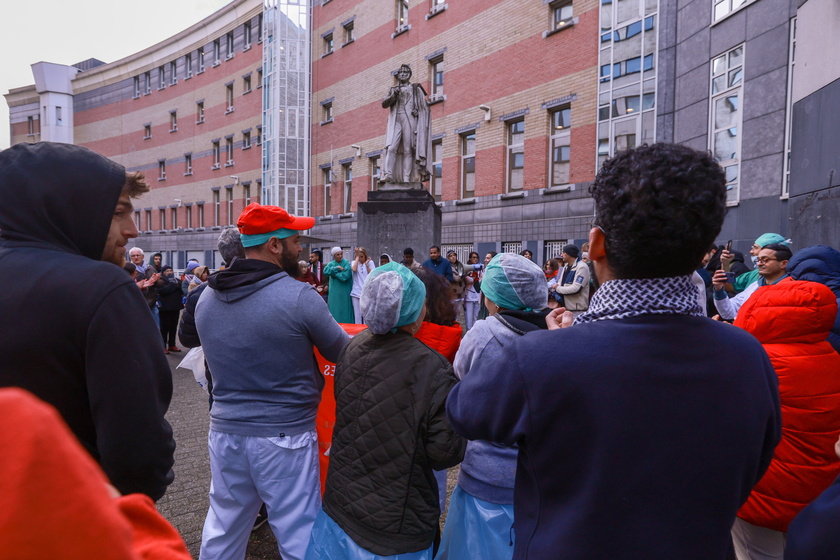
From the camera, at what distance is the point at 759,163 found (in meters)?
10.2

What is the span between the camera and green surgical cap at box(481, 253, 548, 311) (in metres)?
Answer: 2.34

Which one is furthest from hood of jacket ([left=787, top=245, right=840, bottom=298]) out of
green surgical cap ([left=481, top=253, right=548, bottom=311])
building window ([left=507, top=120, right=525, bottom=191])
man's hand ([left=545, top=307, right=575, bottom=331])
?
building window ([left=507, top=120, right=525, bottom=191])

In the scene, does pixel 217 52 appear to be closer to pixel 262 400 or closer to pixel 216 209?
pixel 216 209

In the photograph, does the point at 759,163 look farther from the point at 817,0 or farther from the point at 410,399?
the point at 410,399

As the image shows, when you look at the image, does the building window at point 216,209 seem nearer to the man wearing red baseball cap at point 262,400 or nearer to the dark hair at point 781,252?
the man wearing red baseball cap at point 262,400

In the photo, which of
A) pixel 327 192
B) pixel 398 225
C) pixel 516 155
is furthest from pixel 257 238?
pixel 327 192

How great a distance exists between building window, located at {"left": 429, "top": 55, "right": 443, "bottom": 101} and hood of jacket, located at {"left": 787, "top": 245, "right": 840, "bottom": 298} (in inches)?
692

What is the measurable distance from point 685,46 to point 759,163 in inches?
154

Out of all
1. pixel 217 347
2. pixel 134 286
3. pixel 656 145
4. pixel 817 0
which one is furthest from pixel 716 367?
pixel 817 0

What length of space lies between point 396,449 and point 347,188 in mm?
22603

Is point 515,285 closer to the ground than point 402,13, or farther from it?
closer to the ground

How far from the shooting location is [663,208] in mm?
1158

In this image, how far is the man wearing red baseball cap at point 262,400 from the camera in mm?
2570

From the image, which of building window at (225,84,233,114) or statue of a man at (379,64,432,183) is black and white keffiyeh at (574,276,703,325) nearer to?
statue of a man at (379,64,432,183)
